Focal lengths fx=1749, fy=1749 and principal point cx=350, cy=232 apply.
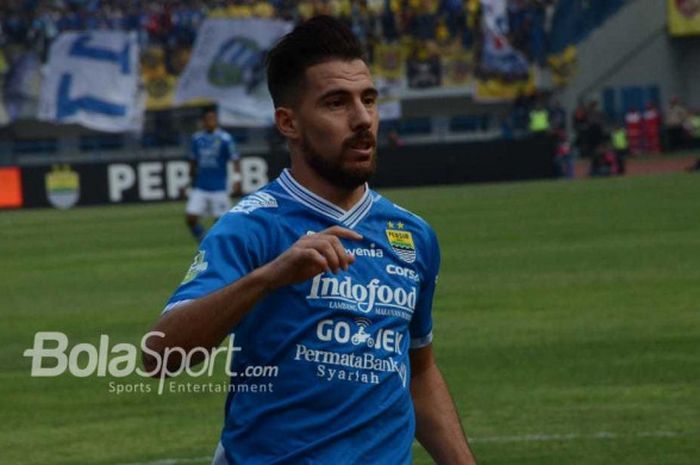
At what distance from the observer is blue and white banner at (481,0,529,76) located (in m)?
52.2

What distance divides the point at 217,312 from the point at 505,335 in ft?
36.2

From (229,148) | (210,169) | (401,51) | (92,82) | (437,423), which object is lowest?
(210,169)

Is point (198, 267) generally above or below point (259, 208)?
Result: below

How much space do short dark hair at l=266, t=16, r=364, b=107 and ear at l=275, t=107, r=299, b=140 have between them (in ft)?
0.09

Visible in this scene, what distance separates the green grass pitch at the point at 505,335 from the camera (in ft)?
34.7

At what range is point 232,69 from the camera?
51.4m

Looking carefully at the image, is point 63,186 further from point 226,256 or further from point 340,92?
point 226,256

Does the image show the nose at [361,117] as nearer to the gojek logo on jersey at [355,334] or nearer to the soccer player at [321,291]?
the soccer player at [321,291]

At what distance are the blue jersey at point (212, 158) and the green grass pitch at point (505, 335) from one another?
1.14m

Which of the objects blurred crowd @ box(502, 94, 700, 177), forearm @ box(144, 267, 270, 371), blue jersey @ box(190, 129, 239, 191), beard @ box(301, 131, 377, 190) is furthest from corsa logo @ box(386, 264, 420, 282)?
blurred crowd @ box(502, 94, 700, 177)

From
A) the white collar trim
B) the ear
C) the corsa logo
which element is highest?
the ear

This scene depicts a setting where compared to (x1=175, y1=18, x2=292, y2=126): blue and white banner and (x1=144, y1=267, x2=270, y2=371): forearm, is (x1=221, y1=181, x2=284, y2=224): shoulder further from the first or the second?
(x1=175, y1=18, x2=292, y2=126): blue and white banner

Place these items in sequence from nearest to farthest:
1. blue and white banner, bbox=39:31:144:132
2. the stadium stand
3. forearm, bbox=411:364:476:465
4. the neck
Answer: the neck < forearm, bbox=411:364:476:465 < blue and white banner, bbox=39:31:144:132 < the stadium stand

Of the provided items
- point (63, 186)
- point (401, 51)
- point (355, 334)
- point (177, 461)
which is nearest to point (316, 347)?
point (355, 334)
